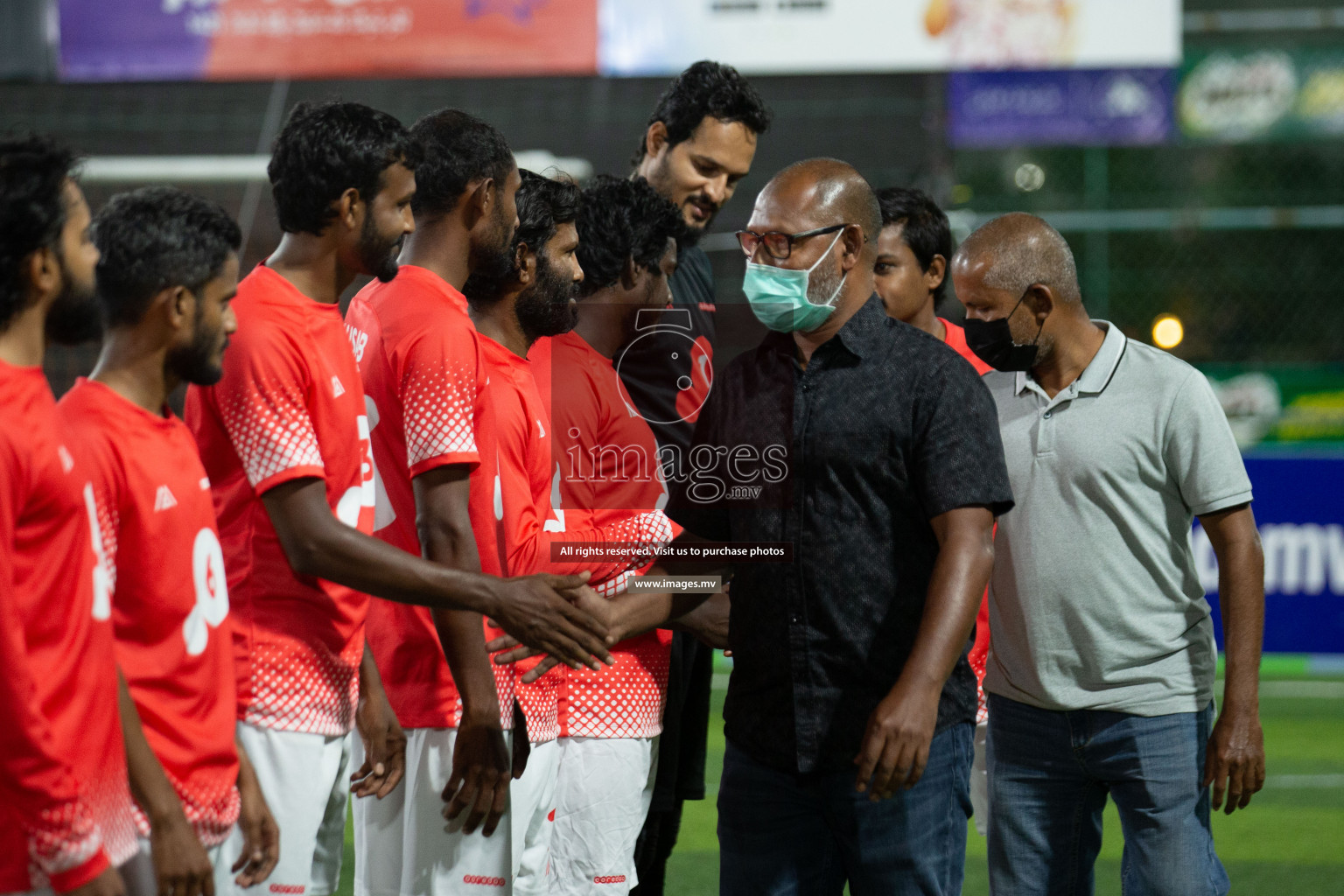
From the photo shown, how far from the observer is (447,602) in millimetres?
2633

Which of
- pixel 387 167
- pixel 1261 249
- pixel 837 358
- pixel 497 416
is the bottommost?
pixel 1261 249

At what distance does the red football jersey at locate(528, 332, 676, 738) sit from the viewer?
11.1 feet

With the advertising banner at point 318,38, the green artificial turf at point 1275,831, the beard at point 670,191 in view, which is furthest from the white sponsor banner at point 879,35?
the beard at point 670,191

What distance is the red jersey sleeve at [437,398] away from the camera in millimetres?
2824

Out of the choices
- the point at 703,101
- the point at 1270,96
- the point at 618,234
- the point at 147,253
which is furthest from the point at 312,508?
the point at 1270,96

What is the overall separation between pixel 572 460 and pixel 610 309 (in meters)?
0.52

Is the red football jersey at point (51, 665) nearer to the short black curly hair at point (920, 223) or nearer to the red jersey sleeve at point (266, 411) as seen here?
the red jersey sleeve at point (266, 411)

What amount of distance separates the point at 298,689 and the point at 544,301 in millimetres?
1229

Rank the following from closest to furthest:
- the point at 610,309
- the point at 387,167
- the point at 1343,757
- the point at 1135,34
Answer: the point at 387,167 → the point at 610,309 → the point at 1343,757 → the point at 1135,34

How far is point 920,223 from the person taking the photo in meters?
4.72

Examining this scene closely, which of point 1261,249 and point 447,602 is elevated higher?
point 447,602

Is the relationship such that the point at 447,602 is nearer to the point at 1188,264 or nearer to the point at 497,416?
the point at 497,416

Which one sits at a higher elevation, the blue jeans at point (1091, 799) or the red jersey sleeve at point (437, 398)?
the red jersey sleeve at point (437, 398)

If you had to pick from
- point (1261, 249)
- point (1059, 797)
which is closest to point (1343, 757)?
point (1059, 797)
